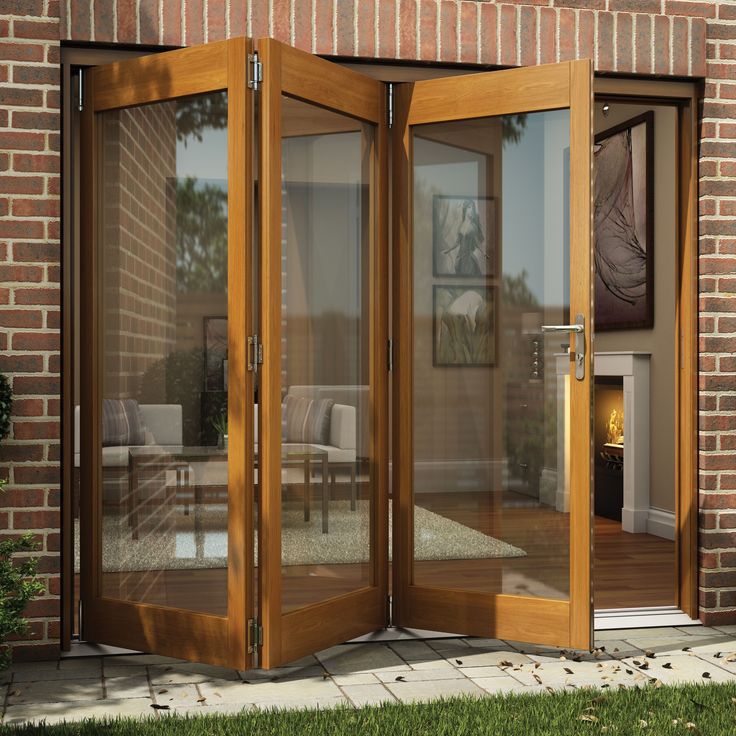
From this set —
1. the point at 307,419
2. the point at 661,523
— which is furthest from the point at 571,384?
the point at 661,523

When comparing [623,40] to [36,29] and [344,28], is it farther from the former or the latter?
[36,29]

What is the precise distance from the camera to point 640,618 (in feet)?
14.3

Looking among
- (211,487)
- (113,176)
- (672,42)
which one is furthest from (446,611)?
(672,42)

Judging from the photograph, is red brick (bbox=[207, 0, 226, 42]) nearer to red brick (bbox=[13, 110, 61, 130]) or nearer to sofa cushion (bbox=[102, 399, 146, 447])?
red brick (bbox=[13, 110, 61, 130])

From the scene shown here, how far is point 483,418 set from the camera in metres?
4.05

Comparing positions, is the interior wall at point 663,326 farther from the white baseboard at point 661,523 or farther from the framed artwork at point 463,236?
the framed artwork at point 463,236

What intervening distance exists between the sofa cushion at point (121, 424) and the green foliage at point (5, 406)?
1.19ft

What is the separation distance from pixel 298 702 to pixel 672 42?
2.95 meters

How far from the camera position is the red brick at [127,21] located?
12.6 ft

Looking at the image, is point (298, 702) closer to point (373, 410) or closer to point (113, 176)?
point (373, 410)

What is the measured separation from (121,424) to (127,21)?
4.89 ft

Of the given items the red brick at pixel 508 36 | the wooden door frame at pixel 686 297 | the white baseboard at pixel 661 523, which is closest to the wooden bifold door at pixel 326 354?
the red brick at pixel 508 36

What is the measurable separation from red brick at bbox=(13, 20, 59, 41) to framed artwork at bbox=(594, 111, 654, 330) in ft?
14.1

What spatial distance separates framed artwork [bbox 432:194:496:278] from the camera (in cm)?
403
